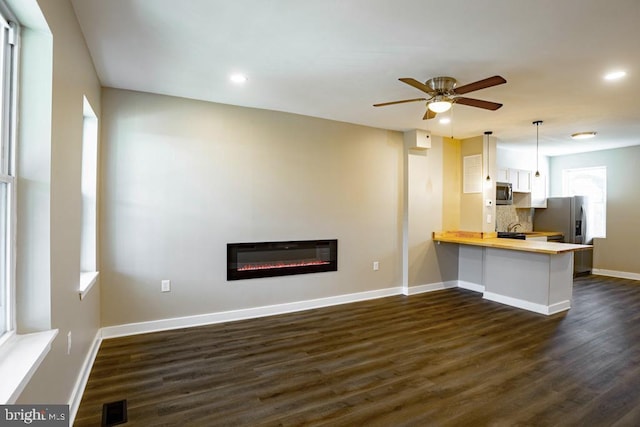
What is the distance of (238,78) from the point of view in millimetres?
3205

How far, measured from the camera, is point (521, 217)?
23.6 feet

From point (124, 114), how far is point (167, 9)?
172 centimetres

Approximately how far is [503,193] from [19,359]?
6860 mm

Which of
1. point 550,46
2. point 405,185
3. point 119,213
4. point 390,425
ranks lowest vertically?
point 390,425

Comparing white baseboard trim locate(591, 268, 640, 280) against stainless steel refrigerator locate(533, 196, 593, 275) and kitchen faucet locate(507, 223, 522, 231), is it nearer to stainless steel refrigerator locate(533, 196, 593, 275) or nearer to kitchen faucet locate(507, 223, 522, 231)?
stainless steel refrigerator locate(533, 196, 593, 275)

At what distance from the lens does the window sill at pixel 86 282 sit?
8.16 feet

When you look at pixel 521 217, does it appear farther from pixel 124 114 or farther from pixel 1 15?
pixel 1 15

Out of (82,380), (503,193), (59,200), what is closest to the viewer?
(59,200)

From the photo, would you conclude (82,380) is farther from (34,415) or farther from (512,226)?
(512,226)

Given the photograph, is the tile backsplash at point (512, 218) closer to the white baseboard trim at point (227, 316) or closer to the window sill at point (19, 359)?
the white baseboard trim at point (227, 316)

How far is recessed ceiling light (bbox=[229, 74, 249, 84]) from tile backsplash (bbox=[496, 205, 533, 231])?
18.6 feet

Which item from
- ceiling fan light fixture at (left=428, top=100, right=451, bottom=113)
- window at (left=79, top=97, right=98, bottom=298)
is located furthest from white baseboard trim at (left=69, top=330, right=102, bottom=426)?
ceiling fan light fixture at (left=428, top=100, right=451, bottom=113)

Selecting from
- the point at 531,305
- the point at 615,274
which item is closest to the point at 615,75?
the point at 531,305

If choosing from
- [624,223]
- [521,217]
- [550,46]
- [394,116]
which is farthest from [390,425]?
[624,223]
